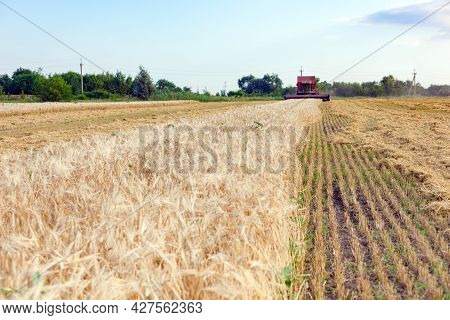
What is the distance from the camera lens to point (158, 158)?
7328 mm

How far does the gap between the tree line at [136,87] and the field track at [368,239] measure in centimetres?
5532

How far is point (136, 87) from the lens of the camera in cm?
6875

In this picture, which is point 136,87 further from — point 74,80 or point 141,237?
point 141,237

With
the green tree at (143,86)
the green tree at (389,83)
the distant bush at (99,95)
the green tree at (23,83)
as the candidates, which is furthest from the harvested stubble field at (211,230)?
the green tree at (389,83)

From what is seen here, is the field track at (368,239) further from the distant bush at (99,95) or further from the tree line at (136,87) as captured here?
the distant bush at (99,95)

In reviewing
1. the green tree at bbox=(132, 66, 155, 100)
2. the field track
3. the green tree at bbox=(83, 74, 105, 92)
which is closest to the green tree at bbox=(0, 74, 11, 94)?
the green tree at bbox=(83, 74, 105, 92)

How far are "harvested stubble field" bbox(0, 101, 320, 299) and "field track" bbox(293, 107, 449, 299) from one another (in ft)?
1.55

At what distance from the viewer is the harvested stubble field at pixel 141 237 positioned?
2.96 metres

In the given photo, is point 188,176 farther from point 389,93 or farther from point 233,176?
point 389,93

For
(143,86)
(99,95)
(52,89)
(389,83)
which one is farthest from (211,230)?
(389,83)

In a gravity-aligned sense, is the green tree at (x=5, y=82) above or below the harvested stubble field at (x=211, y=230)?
above

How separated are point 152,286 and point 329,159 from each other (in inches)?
351

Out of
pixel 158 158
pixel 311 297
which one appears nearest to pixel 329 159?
pixel 158 158

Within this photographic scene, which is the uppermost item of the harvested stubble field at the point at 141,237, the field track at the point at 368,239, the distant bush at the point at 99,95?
the distant bush at the point at 99,95
